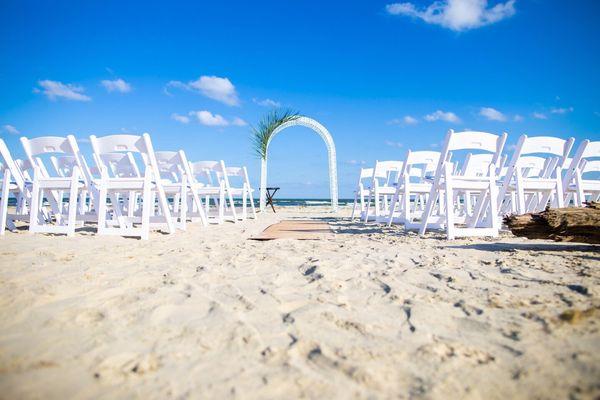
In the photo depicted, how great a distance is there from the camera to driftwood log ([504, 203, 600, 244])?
9.00ft

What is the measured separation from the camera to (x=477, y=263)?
2564mm

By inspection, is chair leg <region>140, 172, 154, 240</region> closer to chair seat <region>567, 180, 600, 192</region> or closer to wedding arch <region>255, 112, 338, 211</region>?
chair seat <region>567, 180, 600, 192</region>

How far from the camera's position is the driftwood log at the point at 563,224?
274 centimetres

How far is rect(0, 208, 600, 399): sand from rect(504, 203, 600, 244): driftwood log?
0.37m

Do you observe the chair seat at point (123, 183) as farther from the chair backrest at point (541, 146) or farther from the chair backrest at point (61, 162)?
the chair backrest at point (541, 146)

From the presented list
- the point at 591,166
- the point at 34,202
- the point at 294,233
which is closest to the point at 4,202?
the point at 34,202

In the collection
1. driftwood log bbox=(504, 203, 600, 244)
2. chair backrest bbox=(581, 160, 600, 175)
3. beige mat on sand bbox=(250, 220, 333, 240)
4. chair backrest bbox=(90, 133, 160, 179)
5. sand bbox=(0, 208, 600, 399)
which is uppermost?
chair backrest bbox=(90, 133, 160, 179)

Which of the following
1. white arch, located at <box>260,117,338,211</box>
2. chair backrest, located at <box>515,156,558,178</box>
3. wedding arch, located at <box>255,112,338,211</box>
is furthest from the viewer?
white arch, located at <box>260,117,338,211</box>

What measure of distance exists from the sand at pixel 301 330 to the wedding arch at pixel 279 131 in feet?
36.8

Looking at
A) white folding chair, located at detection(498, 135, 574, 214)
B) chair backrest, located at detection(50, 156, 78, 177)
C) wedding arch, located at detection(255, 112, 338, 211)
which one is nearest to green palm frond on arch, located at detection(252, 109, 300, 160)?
wedding arch, located at detection(255, 112, 338, 211)

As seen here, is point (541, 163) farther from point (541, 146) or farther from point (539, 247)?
point (539, 247)

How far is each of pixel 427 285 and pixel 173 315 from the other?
1.36 metres

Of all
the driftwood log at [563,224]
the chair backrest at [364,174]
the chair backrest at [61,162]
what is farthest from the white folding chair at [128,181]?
the chair backrest at [364,174]

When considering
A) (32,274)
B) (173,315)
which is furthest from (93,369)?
(32,274)
